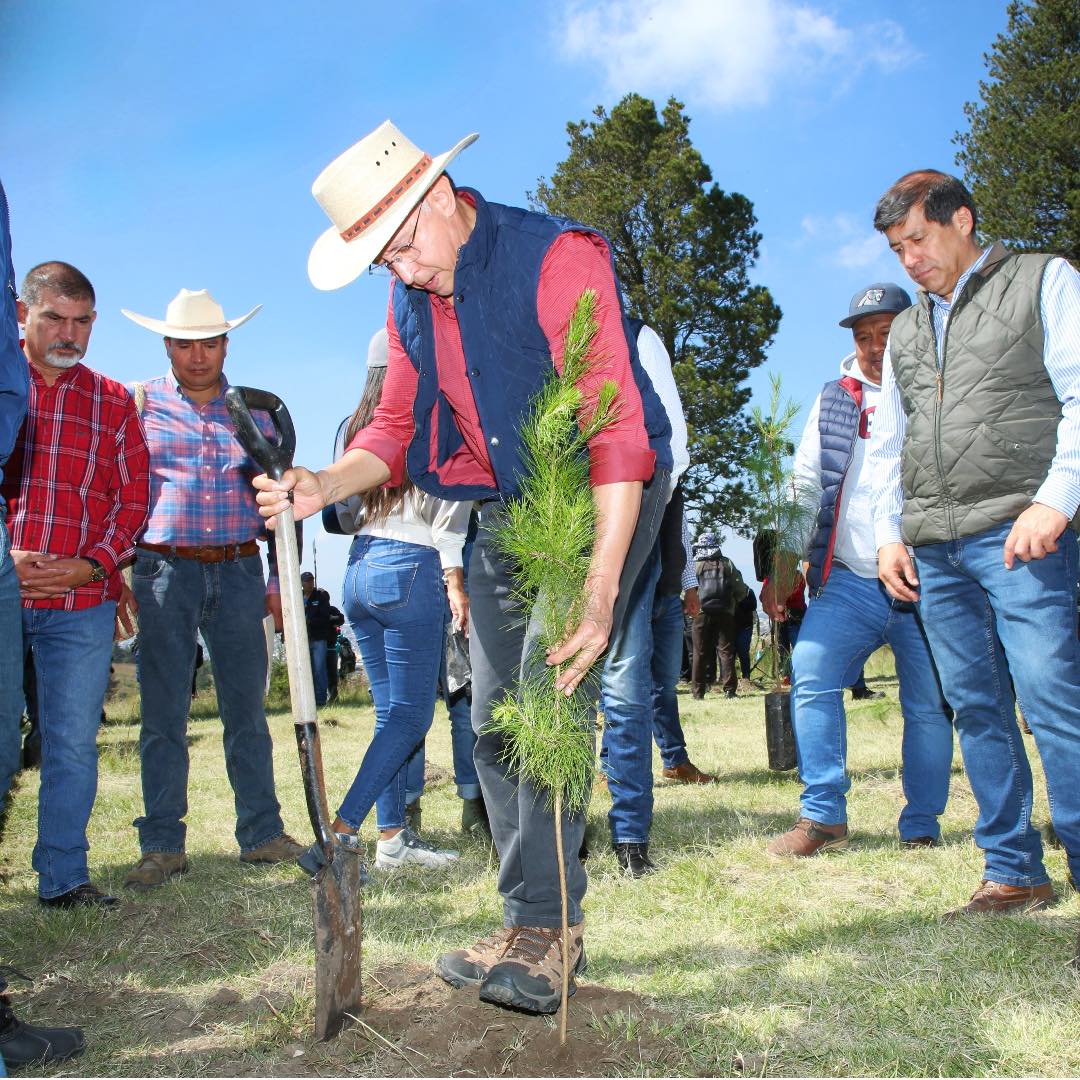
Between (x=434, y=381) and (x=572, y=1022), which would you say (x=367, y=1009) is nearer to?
(x=572, y=1022)

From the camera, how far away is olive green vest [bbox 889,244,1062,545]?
3176 mm

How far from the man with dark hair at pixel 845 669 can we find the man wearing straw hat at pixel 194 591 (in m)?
2.42

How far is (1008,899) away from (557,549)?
2.08m

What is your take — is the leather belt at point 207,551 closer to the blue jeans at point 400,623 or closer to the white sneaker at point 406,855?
the blue jeans at point 400,623

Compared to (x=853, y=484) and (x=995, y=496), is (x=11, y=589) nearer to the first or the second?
(x=995, y=496)

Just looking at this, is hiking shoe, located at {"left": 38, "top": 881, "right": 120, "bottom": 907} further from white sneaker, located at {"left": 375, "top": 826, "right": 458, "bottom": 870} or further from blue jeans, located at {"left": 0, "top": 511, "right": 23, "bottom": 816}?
blue jeans, located at {"left": 0, "top": 511, "right": 23, "bottom": 816}

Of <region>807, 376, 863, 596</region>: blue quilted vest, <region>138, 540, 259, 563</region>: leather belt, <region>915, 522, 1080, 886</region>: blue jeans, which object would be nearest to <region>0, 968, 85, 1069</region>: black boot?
<region>138, 540, 259, 563</region>: leather belt

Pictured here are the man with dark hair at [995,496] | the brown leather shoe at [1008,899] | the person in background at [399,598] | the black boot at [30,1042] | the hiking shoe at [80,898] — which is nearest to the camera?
the black boot at [30,1042]

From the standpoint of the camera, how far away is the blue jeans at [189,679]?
4637 millimetres

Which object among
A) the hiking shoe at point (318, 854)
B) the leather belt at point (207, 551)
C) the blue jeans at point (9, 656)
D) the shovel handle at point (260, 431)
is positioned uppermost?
the shovel handle at point (260, 431)

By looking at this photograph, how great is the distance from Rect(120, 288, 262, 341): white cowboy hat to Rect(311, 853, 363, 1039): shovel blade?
307 cm

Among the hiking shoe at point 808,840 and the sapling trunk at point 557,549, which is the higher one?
the sapling trunk at point 557,549

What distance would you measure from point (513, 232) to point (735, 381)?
2573 centimetres

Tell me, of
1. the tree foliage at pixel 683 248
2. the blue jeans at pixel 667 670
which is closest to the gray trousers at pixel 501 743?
the blue jeans at pixel 667 670
